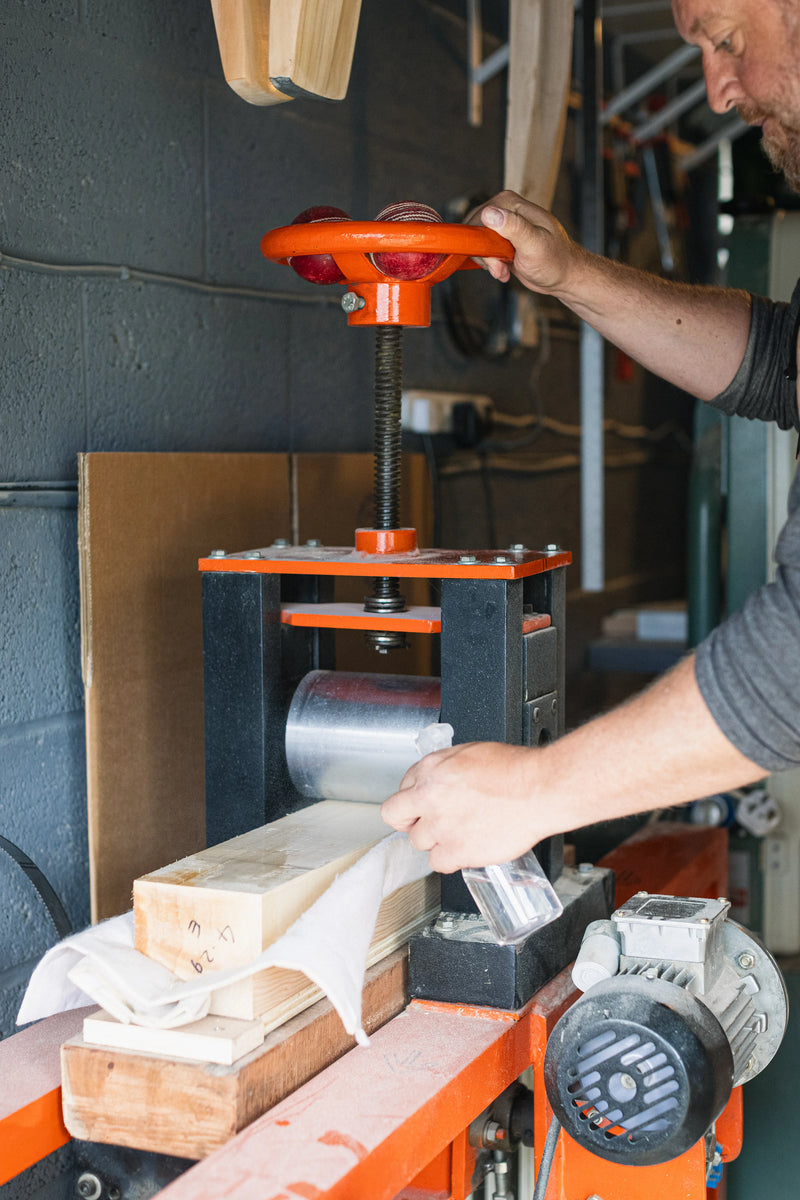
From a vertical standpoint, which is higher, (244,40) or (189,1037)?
(244,40)

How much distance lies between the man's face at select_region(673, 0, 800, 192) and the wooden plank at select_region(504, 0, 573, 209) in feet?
2.02

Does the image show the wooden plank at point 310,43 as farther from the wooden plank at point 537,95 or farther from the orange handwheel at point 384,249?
the wooden plank at point 537,95

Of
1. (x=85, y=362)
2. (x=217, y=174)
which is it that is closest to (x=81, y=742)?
(x=85, y=362)

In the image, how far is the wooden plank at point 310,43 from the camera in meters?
1.12

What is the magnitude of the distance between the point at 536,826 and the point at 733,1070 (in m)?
0.26

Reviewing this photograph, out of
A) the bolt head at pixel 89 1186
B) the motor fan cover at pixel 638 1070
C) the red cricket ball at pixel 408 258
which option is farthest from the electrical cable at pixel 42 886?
the red cricket ball at pixel 408 258

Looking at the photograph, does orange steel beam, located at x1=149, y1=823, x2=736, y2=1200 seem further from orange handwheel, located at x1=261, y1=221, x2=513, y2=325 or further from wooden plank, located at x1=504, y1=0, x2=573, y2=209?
wooden plank, located at x1=504, y1=0, x2=573, y2=209

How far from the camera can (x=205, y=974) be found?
85 cm

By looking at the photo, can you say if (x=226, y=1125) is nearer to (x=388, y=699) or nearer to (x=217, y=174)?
(x=388, y=699)

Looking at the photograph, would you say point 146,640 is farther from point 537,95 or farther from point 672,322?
point 537,95

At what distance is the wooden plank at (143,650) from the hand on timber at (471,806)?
55 cm

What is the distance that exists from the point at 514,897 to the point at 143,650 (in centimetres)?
59

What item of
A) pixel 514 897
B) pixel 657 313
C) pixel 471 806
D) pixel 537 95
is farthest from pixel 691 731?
pixel 537 95

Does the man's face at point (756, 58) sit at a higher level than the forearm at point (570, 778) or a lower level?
higher
